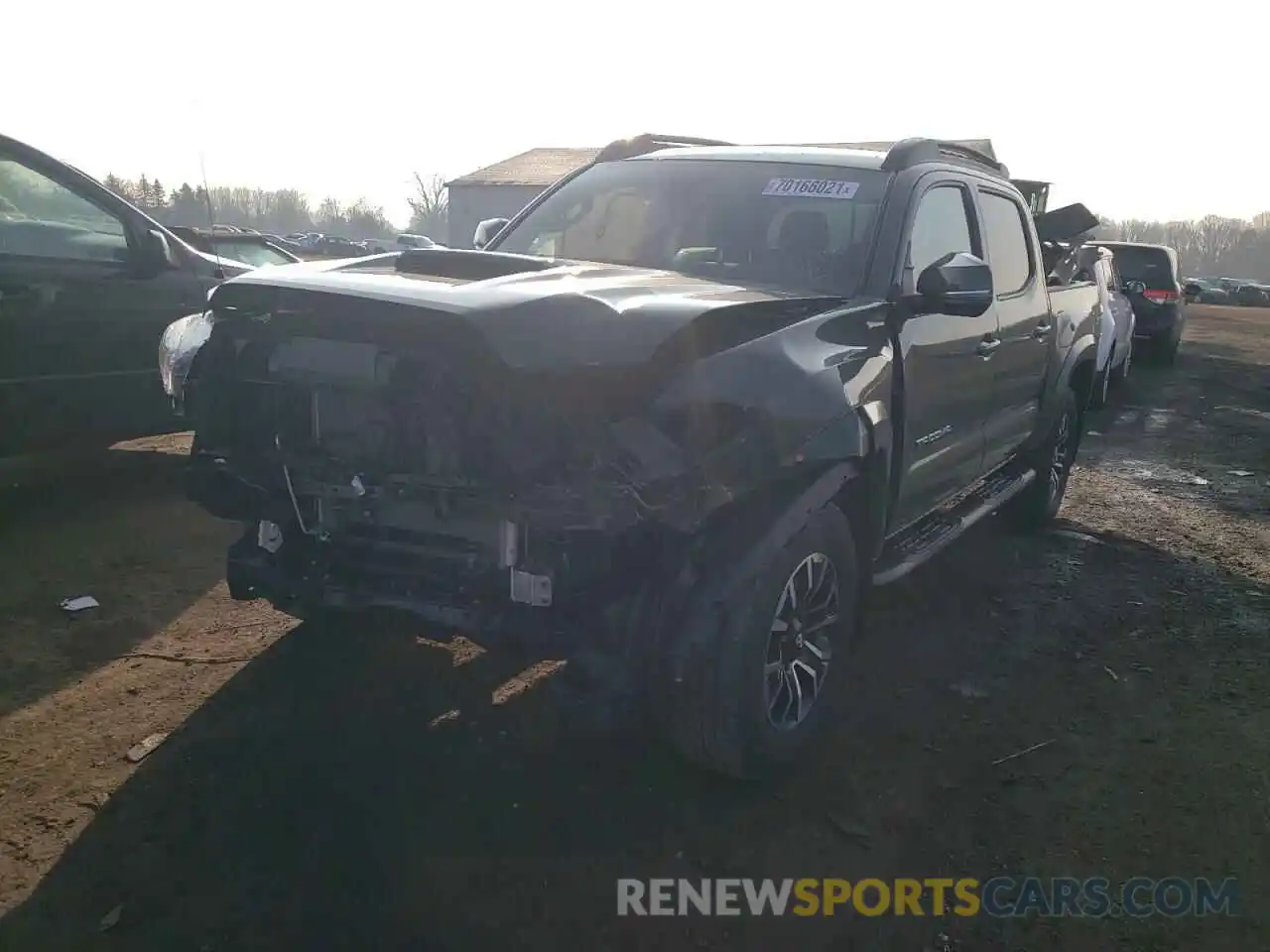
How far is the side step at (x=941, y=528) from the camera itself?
3736 millimetres

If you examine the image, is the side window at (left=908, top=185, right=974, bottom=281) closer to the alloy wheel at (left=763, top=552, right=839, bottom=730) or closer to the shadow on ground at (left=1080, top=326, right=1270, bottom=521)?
the alloy wheel at (left=763, top=552, right=839, bottom=730)

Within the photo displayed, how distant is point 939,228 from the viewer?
13.5 ft

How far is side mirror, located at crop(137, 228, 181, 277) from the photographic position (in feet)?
18.0

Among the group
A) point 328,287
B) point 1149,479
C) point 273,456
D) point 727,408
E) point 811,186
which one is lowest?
point 1149,479

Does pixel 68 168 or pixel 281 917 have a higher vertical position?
pixel 68 168

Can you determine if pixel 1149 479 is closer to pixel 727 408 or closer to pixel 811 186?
pixel 811 186

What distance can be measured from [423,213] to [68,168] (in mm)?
82122

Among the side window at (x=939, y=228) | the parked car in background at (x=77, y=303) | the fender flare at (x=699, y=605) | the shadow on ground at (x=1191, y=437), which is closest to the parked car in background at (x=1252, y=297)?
the shadow on ground at (x=1191, y=437)

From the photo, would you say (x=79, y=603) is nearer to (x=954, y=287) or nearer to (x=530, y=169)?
(x=954, y=287)

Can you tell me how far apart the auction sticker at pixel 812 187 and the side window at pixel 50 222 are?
360 centimetres

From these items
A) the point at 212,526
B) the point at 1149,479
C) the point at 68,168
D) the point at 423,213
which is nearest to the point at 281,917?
→ the point at 212,526

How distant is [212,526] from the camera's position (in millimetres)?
5375

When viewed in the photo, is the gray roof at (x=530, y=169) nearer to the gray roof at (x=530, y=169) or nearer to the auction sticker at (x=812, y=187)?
the gray roof at (x=530, y=169)

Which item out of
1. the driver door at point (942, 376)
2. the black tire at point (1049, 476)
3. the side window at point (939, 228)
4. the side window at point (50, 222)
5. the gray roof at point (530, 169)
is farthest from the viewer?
the gray roof at point (530, 169)
